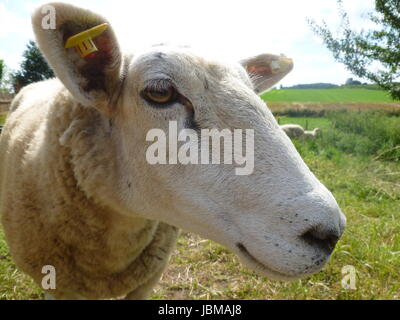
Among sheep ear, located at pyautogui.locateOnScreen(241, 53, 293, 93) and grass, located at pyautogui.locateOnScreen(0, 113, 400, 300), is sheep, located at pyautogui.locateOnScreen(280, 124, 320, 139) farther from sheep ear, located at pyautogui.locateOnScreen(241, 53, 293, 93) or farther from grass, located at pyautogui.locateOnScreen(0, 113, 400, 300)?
sheep ear, located at pyautogui.locateOnScreen(241, 53, 293, 93)

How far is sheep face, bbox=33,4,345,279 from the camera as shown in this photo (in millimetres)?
1267

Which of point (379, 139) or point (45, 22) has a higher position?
point (45, 22)

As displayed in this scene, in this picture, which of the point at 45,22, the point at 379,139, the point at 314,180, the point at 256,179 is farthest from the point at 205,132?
the point at 379,139

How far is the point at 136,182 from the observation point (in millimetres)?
1675

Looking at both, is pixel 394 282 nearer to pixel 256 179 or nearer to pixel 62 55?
pixel 256 179

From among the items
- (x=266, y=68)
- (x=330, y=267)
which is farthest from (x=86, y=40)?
(x=330, y=267)

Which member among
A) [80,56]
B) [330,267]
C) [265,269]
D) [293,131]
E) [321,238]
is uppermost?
[80,56]

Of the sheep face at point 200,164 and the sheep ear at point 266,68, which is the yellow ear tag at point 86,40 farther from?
the sheep ear at point 266,68

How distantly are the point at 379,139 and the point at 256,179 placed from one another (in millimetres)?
8554

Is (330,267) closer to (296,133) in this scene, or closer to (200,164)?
(200,164)

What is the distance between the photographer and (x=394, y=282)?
3.09 metres

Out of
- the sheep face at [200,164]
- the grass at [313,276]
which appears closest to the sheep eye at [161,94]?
the sheep face at [200,164]

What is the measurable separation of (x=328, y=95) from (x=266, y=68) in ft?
34.9
